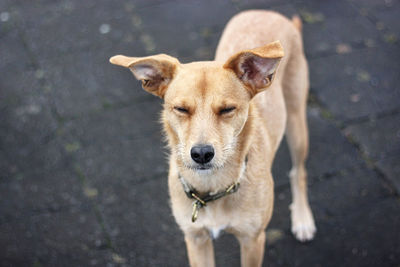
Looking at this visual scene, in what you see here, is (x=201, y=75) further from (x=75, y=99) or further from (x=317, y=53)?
(x=317, y=53)

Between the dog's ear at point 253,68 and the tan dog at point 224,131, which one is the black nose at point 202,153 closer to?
the tan dog at point 224,131

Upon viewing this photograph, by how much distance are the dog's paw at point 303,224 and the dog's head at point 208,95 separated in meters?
1.69

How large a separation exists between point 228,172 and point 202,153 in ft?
1.71

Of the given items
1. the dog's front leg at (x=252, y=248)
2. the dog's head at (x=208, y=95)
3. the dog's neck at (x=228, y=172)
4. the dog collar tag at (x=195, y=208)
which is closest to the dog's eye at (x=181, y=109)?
the dog's head at (x=208, y=95)

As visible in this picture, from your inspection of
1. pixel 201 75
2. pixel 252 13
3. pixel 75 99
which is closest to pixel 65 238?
pixel 75 99

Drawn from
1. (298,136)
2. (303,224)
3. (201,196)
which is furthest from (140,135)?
(201,196)

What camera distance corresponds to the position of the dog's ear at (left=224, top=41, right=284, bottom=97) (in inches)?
109

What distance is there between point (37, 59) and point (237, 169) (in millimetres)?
4167

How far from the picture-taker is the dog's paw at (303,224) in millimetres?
4262

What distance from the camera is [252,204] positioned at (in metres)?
3.13

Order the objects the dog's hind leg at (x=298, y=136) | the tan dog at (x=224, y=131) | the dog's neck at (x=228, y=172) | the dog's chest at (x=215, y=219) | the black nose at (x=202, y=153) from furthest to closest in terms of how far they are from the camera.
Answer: the dog's hind leg at (x=298, y=136) → the dog's chest at (x=215, y=219) → the dog's neck at (x=228, y=172) → the tan dog at (x=224, y=131) → the black nose at (x=202, y=153)

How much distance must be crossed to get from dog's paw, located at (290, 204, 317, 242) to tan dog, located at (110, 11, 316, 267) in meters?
0.98

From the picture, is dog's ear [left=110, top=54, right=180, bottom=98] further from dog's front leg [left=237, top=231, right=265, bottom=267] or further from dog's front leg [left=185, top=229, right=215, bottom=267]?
dog's front leg [left=237, top=231, right=265, bottom=267]

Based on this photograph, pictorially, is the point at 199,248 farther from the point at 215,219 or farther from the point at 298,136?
the point at 298,136
